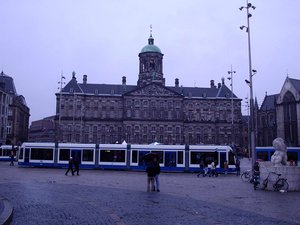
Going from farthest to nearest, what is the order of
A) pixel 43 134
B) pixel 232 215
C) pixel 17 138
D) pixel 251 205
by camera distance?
pixel 43 134
pixel 17 138
pixel 251 205
pixel 232 215

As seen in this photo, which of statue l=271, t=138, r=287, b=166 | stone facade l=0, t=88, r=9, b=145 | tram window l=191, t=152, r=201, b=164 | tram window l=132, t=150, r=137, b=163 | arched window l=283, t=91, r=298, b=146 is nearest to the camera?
statue l=271, t=138, r=287, b=166

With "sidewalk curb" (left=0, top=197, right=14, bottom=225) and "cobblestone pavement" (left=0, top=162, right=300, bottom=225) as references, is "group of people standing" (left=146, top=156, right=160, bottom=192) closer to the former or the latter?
"cobblestone pavement" (left=0, top=162, right=300, bottom=225)

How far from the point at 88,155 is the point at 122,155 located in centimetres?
337

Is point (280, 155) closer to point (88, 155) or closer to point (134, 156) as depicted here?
point (134, 156)

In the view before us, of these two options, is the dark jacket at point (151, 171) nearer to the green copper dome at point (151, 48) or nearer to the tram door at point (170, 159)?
the tram door at point (170, 159)

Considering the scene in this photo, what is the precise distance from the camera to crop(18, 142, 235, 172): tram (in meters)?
32.9

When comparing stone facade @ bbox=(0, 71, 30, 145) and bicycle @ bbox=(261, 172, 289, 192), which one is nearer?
bicycle @ bbox=(261, 172, 289, 192)

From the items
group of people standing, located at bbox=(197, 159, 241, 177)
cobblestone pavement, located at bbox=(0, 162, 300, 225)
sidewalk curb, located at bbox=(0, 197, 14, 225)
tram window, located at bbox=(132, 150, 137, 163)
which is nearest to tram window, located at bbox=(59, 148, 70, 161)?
tram window, located at bbox=(132, 150, 137, 163)

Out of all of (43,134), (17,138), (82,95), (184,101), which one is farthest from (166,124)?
(43,134)

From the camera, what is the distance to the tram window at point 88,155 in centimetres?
3481

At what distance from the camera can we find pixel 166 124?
276 ft

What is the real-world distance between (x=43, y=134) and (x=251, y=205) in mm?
126002

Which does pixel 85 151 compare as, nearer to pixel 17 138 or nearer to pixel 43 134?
pixel 17 138

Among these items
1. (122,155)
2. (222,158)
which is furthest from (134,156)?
(222,158)
